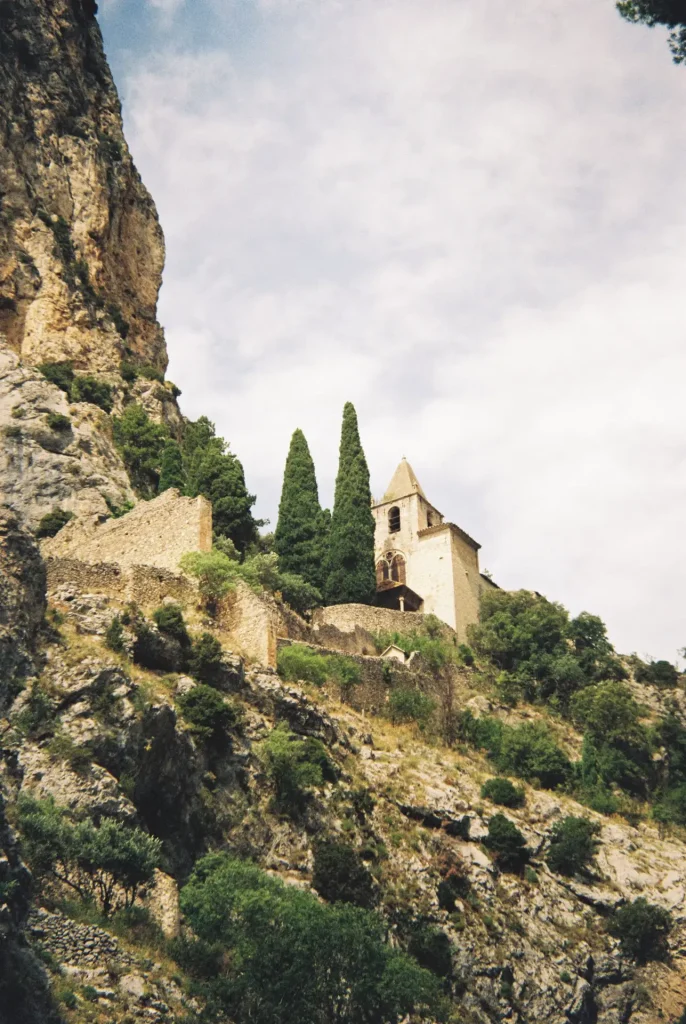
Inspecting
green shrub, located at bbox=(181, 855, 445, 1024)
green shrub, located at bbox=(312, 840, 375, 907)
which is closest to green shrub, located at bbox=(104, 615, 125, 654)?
green shrub, located at bbox=(181, 855, 445, 1024)

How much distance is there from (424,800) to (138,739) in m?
10.5

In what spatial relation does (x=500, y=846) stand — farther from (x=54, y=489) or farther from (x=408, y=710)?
(x=54, y=489)

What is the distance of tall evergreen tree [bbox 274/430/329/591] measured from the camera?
46188 millimetres

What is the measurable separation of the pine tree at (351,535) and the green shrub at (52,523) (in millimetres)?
12791

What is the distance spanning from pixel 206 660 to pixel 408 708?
1084 centimetres

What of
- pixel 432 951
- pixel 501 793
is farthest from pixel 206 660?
pixel 501 793

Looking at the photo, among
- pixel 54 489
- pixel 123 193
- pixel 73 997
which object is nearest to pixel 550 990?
pixel 73 997

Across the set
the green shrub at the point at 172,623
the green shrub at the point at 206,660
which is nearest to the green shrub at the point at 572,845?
the green shrub at the point at 206,660

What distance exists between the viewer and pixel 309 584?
44281 millimetres

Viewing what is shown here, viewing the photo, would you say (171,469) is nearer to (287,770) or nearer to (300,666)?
(300,666)

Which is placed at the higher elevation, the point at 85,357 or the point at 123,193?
the point at 123,193

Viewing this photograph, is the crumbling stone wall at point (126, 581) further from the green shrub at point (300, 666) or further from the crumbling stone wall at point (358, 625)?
the crumbling stone wall at point (358, 625)

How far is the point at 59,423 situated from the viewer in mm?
44000

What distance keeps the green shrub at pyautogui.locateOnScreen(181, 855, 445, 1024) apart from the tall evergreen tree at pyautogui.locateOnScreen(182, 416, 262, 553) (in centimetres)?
2290
